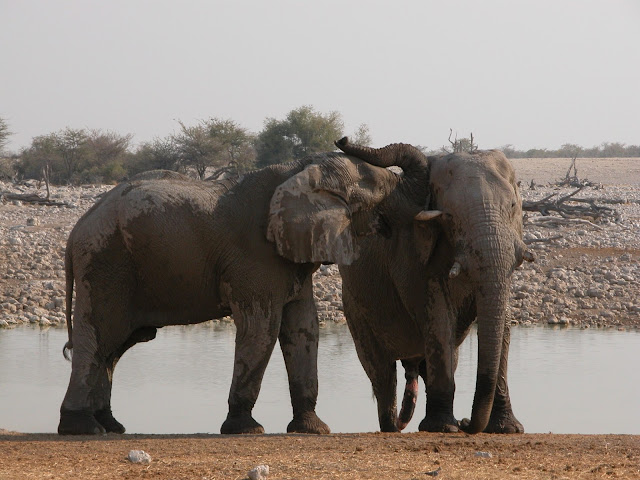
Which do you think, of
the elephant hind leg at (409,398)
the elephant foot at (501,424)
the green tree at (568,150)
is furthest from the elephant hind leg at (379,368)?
the green tree at (568,150)

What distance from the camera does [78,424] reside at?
8.60 m

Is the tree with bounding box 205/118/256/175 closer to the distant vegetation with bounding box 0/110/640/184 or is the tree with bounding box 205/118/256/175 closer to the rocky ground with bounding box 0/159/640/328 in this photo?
the distant vegetation with bounding box 0/110/640/184

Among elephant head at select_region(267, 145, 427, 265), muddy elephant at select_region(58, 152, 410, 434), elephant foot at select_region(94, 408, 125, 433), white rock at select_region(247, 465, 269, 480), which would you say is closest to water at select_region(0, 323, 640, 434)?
elephant foot at select_region(94, 408, 125, 433)

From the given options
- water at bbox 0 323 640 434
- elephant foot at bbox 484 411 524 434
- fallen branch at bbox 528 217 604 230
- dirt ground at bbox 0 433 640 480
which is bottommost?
water at bbox 0 323 640 434

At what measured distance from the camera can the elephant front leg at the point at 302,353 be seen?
9.03 m

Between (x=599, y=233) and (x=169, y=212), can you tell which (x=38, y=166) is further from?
(x=169, y=212)

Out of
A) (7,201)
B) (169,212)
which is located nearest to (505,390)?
(169,212)

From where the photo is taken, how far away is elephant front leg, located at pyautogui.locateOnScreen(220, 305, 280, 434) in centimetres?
866

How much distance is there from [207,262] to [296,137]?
34901 millimetres

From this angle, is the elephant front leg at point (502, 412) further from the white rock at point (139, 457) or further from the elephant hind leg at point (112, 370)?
the white rock at point (139, 457)

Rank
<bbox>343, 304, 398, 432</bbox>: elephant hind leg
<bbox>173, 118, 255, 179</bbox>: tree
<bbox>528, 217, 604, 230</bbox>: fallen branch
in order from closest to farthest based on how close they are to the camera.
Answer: <bbox>343, 304, 398, 432</bbox>: elephant hind leg < <bbox>528, 217, 604, 230</bbox>: fallen branch < <bbox>173, 118, 255, 179</bbox>: tree

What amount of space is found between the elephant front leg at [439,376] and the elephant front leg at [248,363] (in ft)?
3.85

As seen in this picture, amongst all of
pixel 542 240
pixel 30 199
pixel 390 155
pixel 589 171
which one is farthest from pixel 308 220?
pixel 589 171

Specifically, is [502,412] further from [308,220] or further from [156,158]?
[156,158]
